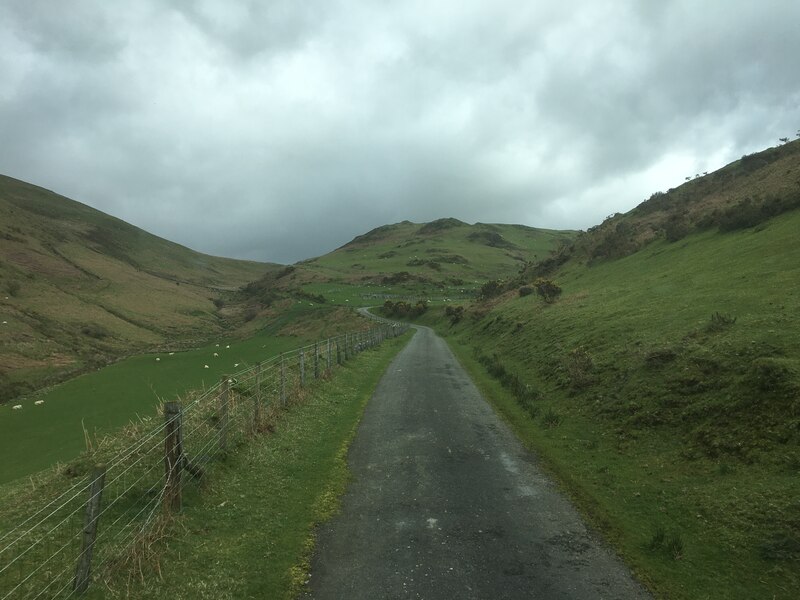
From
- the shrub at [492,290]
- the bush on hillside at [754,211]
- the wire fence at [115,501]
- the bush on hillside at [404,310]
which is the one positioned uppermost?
the bush on hillside at [754,211]

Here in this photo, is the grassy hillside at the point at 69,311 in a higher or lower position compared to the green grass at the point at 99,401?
higher

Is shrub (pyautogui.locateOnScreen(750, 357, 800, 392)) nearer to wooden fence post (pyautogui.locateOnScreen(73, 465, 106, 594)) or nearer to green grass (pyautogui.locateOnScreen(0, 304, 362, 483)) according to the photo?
wooden fence post (pyautogui.locateOnScreen(73, 465, 106, 594))

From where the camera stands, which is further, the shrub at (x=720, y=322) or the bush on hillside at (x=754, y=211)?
the bush on hillside at (x=754, y=211)

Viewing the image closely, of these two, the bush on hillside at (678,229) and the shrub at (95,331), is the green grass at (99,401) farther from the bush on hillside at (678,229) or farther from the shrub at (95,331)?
the bush on hillside at (678,229)

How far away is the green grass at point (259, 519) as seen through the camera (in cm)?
744

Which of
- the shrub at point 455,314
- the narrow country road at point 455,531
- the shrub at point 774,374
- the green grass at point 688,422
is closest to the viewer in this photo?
the narrow country road at point 455,531

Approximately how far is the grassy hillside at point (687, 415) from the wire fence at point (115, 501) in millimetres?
8794

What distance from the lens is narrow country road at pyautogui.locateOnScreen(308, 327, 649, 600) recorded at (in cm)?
741

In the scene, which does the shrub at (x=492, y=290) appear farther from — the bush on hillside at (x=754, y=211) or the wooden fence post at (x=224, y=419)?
the wooden fence post at (x=224, y=419)

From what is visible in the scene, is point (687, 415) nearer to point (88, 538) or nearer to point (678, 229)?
point (88, 538)

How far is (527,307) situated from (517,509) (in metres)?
37.7

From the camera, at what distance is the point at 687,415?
42.7 feet

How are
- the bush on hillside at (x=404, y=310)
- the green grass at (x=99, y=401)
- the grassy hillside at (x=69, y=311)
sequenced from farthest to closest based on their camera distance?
the bush on hillside at (x=404, y=310) < the grassy hillside at (x=69, y=311) < the green grass at (x=99, y=401)

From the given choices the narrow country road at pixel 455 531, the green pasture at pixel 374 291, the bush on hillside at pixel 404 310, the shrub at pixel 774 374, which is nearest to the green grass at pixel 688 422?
the shrub at pixel 774 374
